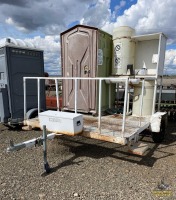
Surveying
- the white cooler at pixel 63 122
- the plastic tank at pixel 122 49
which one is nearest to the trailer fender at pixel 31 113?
the white cooler at pixel 63 122

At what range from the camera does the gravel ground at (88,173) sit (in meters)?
2.88

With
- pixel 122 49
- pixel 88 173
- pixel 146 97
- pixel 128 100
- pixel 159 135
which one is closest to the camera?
pixel 88 173

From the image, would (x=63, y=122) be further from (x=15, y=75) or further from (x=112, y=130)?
(x=15, y=75)

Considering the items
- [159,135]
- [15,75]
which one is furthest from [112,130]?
[15,75]

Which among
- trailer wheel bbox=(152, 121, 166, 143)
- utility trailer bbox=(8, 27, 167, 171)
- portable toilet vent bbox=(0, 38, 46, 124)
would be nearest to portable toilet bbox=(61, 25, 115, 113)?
utility trailer bbox=(8, 27, 167, 171)

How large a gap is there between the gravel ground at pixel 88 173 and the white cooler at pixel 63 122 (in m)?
0.73

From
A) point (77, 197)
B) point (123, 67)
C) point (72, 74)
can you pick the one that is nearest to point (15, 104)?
point (72, 74)

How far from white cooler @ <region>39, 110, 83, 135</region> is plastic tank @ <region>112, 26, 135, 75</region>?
256 cm

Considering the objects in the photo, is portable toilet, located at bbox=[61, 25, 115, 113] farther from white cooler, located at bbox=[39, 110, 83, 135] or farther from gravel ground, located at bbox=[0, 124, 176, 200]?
white cooler, located at bbox=[39, 110, 83, 135]

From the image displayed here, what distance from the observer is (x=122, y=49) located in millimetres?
5430

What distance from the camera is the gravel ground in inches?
113

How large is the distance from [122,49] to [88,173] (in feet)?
11.5

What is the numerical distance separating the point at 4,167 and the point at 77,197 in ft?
5.42

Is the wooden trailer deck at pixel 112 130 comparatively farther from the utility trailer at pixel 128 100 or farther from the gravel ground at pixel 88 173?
the gravel ground at pixel 88 173
